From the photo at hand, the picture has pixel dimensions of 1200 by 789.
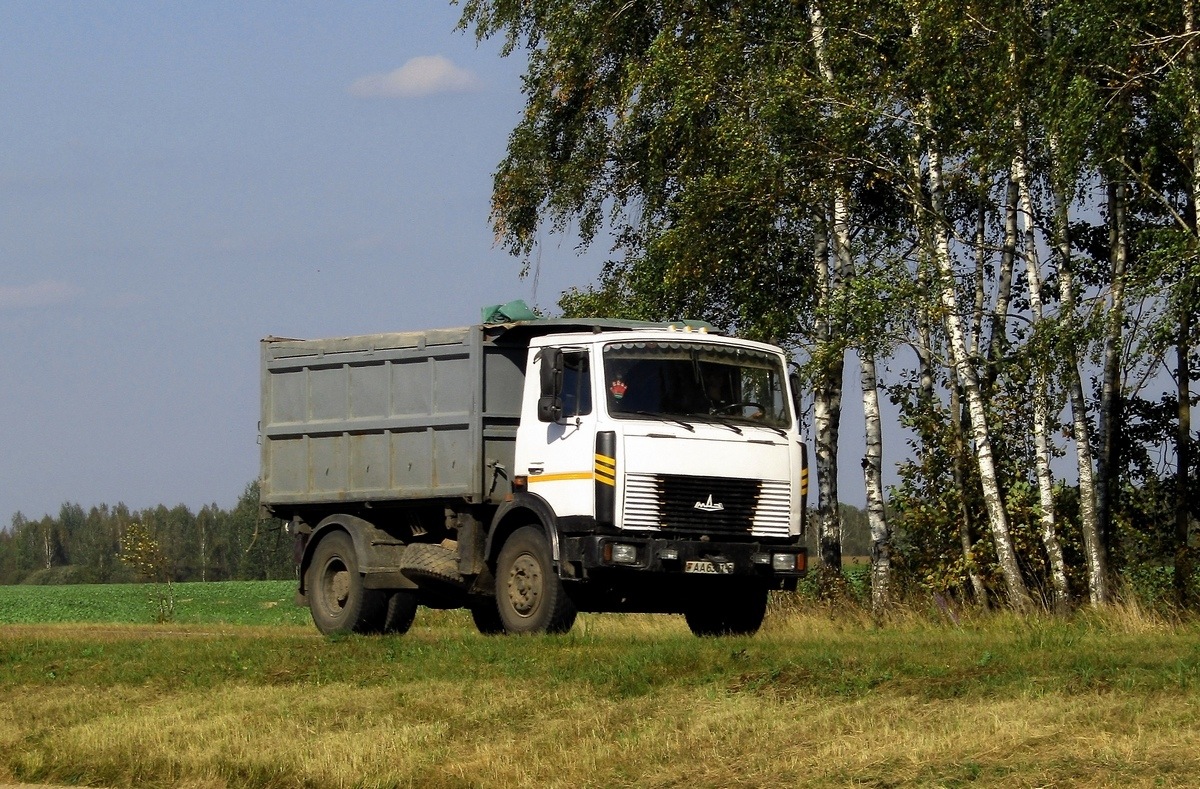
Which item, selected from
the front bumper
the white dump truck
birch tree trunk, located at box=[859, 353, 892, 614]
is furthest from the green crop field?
the front bumper

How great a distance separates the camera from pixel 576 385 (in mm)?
17906

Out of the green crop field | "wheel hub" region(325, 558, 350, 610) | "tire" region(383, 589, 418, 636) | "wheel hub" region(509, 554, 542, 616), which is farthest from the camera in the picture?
the green crop field

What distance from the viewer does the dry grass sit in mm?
10852

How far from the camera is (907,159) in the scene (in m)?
23.6

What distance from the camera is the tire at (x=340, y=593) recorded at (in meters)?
20.6

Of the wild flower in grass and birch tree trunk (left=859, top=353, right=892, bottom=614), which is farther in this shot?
the wild flower in grass

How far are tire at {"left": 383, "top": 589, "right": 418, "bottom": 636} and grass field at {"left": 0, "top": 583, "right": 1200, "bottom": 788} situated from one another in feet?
9.10

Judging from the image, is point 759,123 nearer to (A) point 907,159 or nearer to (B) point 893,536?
(A) point 907,159

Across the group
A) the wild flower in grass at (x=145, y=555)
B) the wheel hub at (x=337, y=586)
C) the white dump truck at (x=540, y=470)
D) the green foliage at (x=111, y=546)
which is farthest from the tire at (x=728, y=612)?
the green foliage at (x=111, y=546)

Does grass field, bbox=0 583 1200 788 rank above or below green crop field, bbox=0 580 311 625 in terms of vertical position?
above

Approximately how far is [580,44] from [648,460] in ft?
43.8

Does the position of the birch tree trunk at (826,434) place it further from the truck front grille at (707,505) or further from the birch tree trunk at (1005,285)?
the truck front grille at (707,505)

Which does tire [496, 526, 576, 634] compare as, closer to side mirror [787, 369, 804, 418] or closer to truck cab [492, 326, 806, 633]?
truck cab [492, 326, 806, 633]

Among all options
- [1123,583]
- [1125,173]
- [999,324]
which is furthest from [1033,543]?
[1125,173]
